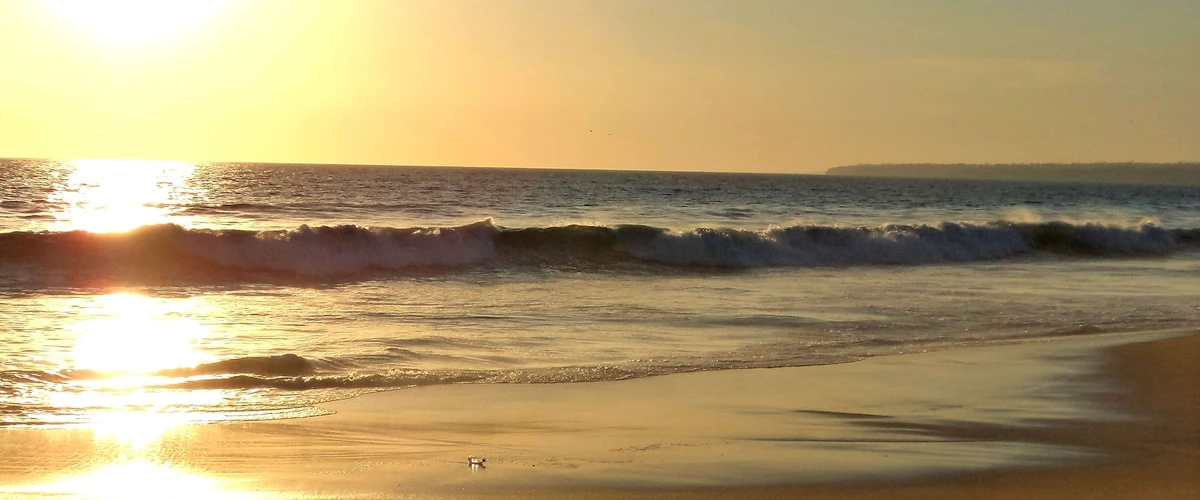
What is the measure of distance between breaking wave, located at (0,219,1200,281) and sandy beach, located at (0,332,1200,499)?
1213cm

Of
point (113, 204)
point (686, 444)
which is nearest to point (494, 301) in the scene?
point (686, 444)

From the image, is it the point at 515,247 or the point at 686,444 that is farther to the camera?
the point at 515,247

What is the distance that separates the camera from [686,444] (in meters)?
6.39

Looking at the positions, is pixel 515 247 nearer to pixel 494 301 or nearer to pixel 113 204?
pixel 494 301

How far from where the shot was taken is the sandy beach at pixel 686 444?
5.44 metres

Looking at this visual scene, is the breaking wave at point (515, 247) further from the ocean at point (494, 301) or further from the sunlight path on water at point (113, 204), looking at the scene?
the sunlight path on water at point (113, 204)

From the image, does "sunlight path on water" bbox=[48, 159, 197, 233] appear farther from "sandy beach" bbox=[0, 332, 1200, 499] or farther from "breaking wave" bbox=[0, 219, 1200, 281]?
"sandy beach" bbox=[0, 332, 1200, 499]

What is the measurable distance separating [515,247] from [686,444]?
16.7 m

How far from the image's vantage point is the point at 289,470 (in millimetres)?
5707

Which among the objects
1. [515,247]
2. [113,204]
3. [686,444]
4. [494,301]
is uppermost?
[113,204]

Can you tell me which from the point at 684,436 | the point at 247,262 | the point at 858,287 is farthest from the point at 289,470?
the point at 247,262

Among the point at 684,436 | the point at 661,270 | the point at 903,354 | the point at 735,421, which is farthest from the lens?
the point at 661,270

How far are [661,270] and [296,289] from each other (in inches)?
290

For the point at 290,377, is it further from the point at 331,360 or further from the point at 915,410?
the point at 915,410
